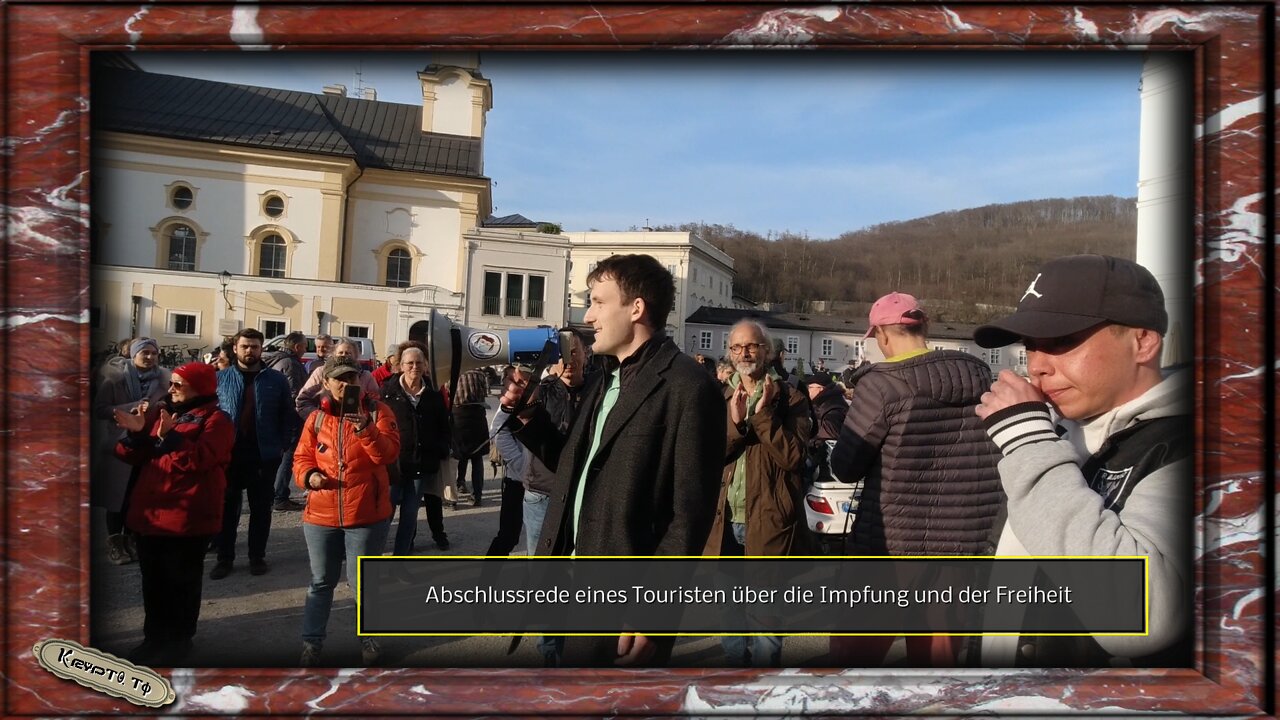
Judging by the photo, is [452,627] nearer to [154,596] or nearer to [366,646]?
[366,646]

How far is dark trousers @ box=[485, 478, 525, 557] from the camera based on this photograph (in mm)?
2695

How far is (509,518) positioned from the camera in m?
3.27

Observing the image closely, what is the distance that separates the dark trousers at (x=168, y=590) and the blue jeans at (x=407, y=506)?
2.09 feet

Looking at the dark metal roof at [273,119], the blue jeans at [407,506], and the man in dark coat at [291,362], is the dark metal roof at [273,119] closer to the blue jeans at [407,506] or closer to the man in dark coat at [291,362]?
the man in dark coat at [291,362]

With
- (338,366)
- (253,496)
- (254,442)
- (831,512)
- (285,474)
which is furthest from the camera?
(285,474)

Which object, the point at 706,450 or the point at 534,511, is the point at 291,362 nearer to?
the point at 534,511

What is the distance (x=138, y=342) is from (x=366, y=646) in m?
1.22

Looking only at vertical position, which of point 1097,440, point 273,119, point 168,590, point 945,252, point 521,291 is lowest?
point 168,590

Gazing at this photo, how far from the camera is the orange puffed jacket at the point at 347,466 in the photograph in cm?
310

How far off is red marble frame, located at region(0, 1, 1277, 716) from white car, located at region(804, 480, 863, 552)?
0.77 meters

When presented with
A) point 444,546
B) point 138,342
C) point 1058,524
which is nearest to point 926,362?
point 1058,524

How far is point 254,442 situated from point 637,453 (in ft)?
8.62

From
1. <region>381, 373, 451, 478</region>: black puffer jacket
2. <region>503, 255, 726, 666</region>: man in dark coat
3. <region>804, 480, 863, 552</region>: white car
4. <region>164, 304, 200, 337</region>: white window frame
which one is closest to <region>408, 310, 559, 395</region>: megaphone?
<region>503, 255, 726, 666</region>: man in dark coat

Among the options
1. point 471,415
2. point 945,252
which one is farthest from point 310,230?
point 945,252
